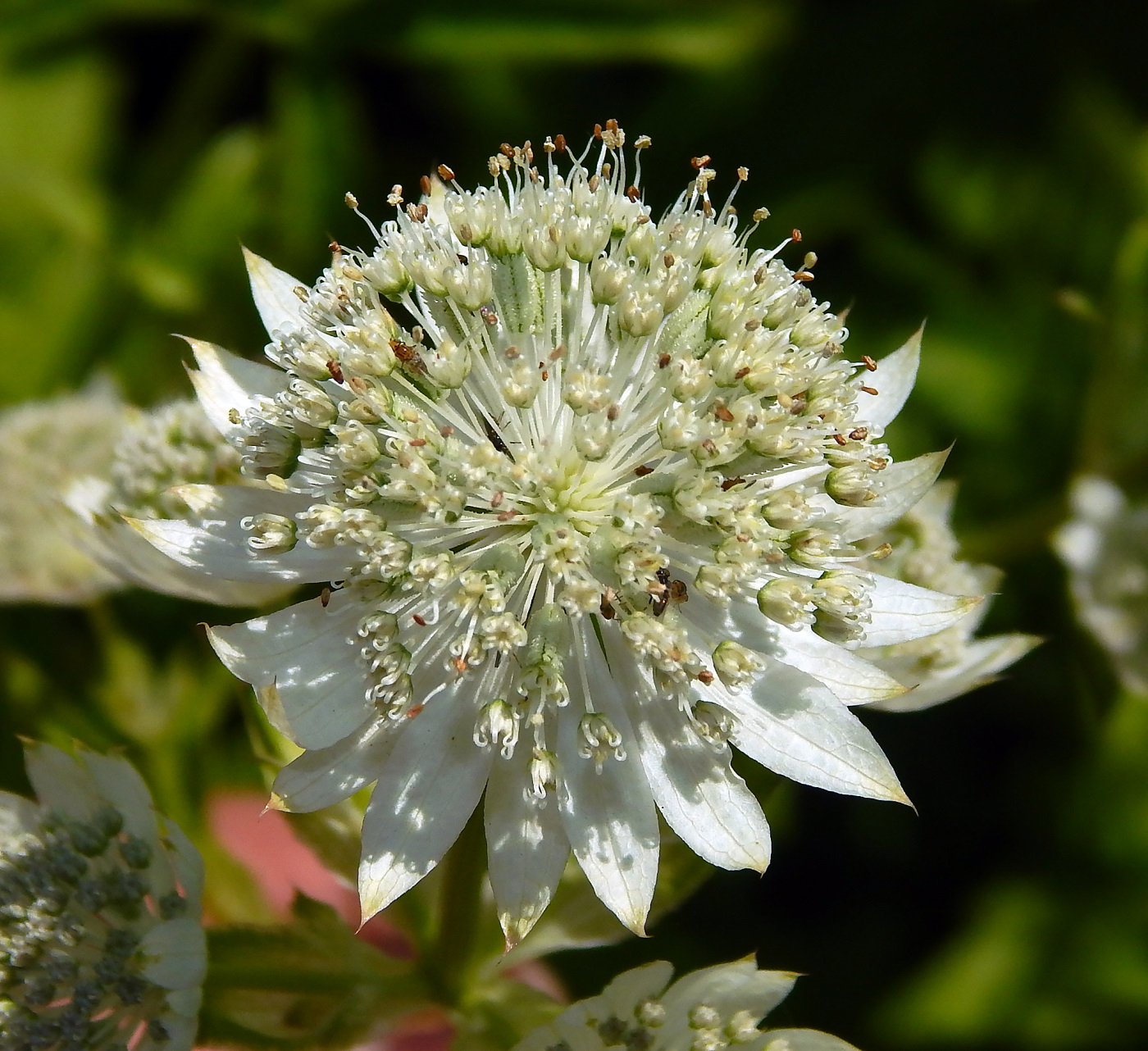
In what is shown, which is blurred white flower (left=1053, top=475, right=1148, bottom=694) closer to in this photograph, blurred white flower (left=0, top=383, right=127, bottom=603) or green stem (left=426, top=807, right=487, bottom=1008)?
green stem (left=426, top=807, right=487, bottom=1008)

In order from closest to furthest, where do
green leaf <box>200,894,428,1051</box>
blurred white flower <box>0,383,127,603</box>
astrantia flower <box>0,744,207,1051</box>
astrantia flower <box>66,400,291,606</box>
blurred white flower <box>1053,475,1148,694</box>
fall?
1. astrantia flower <box>0,744,207,1051</box>
2. green leaf <box>200,894,428,1051</box>
3. astrantia flower <box>66,400,291,606</box>
4. blurred white flower <box>0,383,127,603</box>
5. blurred white flower <box>1053,475,1148,694</box>


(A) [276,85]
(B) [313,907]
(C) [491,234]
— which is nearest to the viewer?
(C) [491,234]

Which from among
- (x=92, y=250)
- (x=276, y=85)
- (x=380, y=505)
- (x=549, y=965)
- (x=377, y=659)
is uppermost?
(x=276, y=85)

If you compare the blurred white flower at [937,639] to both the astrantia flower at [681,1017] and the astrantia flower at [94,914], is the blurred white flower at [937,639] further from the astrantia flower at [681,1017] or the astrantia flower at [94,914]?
the astrantia flower at [94,914]

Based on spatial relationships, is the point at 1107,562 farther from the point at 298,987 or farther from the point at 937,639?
the point at 298,987

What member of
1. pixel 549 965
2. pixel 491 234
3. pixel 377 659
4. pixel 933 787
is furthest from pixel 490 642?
pixel 933 787

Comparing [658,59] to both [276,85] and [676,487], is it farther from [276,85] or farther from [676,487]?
[676,487]

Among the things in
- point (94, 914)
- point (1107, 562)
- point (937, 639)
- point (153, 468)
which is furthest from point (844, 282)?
point (94, 914)

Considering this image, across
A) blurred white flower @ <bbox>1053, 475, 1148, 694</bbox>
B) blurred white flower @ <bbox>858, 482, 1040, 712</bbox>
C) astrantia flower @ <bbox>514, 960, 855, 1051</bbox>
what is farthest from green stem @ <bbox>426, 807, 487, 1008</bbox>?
blurred white flower @ <bbox>1053, 475, 1148, 694</bbox>
